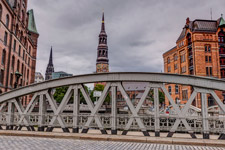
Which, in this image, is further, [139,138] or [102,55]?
[102,55]

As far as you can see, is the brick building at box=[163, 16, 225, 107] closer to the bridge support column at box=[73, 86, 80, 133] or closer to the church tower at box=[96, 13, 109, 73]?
the bridge support column at box=[73, 86, 80, 133]

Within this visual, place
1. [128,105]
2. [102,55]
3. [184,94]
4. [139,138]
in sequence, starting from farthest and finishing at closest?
[102,55] < [184,94] < [128,105] < [139,138]

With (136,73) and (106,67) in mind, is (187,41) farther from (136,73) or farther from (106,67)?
(106,67)

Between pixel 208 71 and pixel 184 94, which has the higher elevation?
pixel 208 71

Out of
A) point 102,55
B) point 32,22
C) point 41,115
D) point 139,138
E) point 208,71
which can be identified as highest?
point 102,55

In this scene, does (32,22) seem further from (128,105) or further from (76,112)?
(128,105)

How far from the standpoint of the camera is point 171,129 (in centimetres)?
824

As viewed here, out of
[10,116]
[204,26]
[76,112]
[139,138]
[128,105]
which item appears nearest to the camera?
[139,138]

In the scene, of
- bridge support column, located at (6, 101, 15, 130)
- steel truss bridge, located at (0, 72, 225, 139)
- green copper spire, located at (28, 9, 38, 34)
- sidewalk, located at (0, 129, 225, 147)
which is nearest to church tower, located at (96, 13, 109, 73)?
green copper spire, located at (28, 9, 38, 34)

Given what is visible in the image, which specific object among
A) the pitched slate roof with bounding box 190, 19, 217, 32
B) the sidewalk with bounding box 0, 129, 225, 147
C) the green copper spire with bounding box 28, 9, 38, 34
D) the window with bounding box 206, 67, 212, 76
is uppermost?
the green copper spire with bounding box 28, 9, 38, 34

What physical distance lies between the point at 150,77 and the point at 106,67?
109835mm

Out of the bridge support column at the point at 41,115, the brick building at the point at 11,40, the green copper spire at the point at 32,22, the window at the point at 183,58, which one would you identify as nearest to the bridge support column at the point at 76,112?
the bridge support column at the point at 41,115

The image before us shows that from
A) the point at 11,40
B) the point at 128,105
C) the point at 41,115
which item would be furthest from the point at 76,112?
the point at 11,40

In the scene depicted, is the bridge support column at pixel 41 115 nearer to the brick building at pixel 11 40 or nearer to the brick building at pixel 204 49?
the brick building at pixel 11 40
